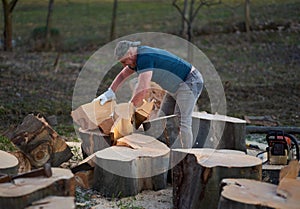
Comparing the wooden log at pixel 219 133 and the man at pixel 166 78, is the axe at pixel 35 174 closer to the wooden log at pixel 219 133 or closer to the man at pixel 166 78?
the man at pixel 166 78

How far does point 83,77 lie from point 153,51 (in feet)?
24.5

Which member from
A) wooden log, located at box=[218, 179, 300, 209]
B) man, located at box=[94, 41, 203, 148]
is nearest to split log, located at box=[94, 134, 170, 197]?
man, located at box=[94, 41, 203, 148]

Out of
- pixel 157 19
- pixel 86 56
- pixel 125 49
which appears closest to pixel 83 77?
pixel 86 56

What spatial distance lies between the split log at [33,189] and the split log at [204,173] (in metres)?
1.18

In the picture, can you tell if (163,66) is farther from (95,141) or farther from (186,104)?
(95,141)

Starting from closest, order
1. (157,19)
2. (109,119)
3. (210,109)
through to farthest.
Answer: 1. (109,119)
2. (210,109)
3. (157,19)

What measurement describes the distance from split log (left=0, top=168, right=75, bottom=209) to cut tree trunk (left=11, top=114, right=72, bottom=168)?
1510 millimetres

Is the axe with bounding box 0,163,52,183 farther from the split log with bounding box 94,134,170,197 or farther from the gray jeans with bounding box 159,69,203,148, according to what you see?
the gray jeans with bounding box 159,69,203,148

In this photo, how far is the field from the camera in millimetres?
10922

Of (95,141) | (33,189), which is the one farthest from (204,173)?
(95,141)

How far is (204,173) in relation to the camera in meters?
5.32

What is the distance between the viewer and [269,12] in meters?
21.9

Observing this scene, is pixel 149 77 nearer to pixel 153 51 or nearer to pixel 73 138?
pixel 153 51

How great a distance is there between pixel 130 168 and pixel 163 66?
3.87 feet
